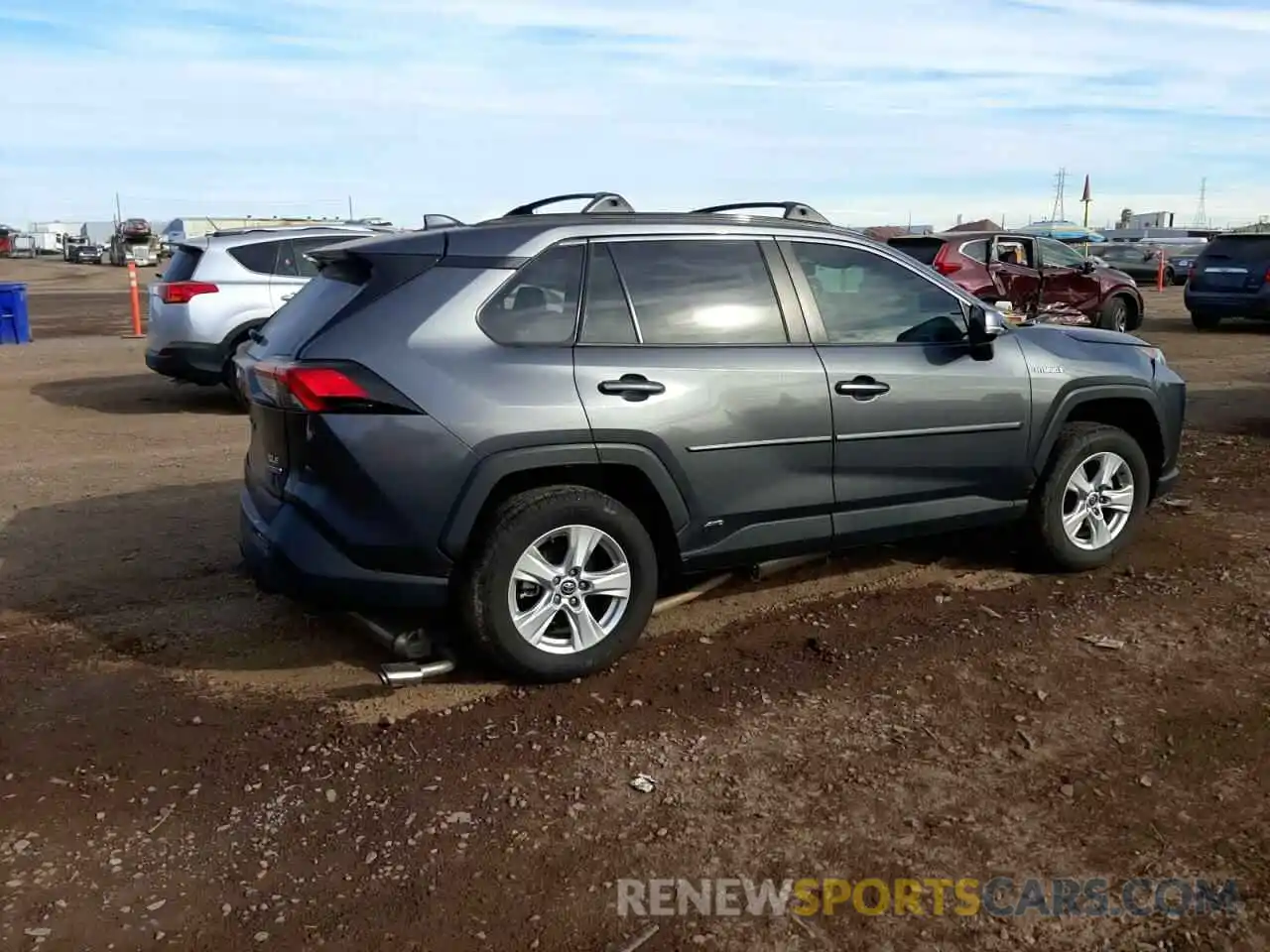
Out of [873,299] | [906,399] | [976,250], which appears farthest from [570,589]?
[976,250]

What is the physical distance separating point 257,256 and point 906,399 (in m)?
7.91

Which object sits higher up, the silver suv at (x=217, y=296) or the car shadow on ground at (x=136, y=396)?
the silver suv at (x=217, y=296)

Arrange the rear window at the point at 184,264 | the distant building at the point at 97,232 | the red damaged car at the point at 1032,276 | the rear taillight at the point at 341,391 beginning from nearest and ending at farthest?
the rear taillight at the point at 341,391 < the rear window at the point at 184,264 < the red damaged car at the point at 1032,276 < the distant building at the point at 97,232

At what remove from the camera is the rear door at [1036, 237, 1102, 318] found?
16.4 meters

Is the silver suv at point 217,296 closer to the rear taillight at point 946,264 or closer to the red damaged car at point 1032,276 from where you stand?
the rear taillight at point 946,264

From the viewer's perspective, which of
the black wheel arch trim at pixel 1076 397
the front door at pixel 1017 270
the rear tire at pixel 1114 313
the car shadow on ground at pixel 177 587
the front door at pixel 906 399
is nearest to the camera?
the car shadow on ground at pixel 177 587

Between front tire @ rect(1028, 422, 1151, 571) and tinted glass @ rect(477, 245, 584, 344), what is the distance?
102 inches

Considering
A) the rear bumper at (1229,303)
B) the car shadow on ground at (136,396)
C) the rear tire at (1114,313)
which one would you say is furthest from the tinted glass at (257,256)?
the rear bumper at (1229,303)

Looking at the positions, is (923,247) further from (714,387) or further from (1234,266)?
(714,387)

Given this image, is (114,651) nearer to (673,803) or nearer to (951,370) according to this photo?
(673,803)

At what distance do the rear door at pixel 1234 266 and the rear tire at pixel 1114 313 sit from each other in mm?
1695

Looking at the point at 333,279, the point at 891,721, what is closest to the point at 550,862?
the point at 891,721

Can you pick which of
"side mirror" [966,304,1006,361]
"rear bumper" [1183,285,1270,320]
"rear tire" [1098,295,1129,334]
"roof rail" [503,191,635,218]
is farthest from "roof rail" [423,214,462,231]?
"rear bumper" [1183,285,1270,320]

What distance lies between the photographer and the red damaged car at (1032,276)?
1470 centimetres
